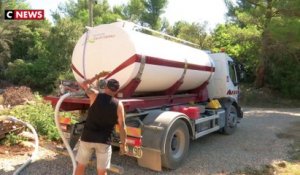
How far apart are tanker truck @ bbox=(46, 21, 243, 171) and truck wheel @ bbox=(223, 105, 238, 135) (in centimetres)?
171

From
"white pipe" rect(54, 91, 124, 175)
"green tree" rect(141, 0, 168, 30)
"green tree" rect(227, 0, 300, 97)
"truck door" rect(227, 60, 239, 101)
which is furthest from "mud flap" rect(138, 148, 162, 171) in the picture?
"green tree" rect(141, 0, 168, 30)

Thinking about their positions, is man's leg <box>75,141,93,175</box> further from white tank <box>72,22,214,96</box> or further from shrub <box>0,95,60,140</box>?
shrub <box>0,95,60,140</box>

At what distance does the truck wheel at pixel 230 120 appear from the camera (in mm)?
11068

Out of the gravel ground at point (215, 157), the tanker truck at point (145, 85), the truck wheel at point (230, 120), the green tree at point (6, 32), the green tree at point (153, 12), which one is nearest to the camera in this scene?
the tanker truck at point (145, 85)

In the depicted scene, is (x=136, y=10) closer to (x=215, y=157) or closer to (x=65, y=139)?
(x=215, y=157)

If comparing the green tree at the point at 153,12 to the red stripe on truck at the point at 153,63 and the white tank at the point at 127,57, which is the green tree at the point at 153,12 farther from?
the white tank at the point at 127,57

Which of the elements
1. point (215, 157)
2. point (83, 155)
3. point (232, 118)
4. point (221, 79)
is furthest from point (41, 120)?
point (232, 118)

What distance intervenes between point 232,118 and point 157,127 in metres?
4.89

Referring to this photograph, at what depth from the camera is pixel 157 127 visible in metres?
7.20

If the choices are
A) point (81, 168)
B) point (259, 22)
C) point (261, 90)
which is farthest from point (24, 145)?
point (261, 90)

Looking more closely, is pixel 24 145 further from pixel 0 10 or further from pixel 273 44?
pixel 0 10

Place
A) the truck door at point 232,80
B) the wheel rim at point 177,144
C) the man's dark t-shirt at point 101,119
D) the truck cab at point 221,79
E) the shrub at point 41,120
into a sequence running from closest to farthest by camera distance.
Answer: the man's dark t-shirt at point 101,119
the wheel rim at point 177,144
the shrub at point 41,120
the truck cab at point 221,79
the truck door at point 232,80

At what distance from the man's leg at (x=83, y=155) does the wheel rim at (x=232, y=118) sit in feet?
20.6

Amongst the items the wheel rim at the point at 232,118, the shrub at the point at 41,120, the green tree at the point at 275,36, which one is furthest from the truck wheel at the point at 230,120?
the green tree at the point at 275,36
